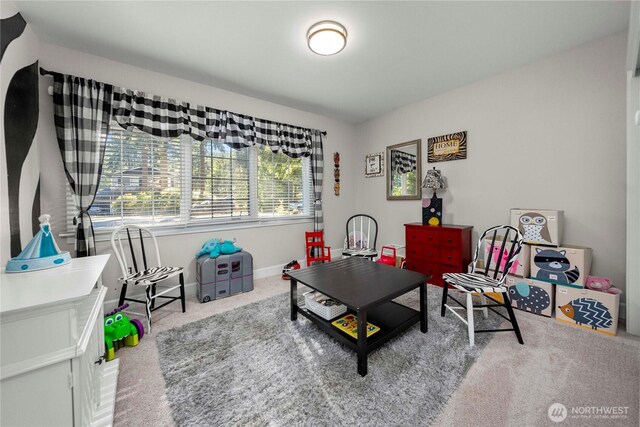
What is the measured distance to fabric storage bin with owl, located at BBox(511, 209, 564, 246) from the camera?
220 centimetres

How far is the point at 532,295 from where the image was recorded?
2238mm

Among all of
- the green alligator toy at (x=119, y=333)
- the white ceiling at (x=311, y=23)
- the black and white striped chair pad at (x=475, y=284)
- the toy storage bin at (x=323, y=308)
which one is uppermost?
the white ceiling at (x=311, y=23)

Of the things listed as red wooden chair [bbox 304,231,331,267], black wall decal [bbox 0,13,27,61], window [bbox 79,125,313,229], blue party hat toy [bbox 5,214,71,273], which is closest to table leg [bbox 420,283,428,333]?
red wooden chair [bbox 304,231,331,267]

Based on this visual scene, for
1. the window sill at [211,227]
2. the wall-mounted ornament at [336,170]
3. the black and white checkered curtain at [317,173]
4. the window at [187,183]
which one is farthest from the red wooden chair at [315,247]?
the wall-mounted ornament at [336,170]

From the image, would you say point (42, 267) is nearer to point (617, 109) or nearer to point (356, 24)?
point (356, 24)

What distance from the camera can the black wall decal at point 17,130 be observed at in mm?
1569

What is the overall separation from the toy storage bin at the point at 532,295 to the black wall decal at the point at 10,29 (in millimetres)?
4379

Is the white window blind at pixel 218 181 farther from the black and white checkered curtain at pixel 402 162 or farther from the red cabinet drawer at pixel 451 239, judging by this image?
the red cabinet drawer at pixel 451 239

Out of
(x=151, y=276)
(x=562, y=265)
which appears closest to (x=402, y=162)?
(x=562, y=265)

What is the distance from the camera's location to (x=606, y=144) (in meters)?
2.13

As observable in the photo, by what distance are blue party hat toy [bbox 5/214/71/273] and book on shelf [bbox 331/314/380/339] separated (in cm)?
184

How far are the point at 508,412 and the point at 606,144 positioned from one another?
2466 mm

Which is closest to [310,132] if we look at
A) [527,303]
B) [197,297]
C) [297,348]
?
[197,297]

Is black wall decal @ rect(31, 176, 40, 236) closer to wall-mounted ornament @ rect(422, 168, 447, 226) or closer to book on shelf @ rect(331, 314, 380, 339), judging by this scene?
book on shelf @ rect(331, 314, 380, 339)
